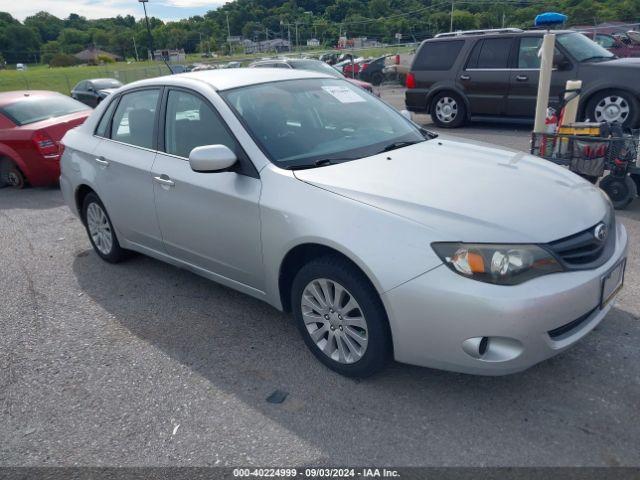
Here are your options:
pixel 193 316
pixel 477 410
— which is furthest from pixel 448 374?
pixel 193 316

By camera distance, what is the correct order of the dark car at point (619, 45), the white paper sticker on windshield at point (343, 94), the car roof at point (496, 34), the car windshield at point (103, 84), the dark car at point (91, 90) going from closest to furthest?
the white paper sticker on windshield at point (343, 94) → the car roof at point (496, 34) → the dark car at point (91, 90) → the car windshield at point (103, 84) → the dark car at point (619, 45)

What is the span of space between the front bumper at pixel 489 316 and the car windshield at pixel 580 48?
8.23 metres

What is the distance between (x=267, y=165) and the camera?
3.35 meters

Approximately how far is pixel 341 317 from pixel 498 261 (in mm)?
932

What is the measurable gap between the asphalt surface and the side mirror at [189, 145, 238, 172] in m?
1.20

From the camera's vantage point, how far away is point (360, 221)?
112 inches

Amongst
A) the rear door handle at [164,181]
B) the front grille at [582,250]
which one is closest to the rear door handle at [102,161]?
the rear door handle at [164,181]

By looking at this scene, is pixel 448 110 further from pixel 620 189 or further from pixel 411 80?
pixel 620 189

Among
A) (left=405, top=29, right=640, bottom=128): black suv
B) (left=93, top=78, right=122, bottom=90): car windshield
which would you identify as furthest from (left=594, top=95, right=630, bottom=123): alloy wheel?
(left=93, top=78, right=122, bottom=90): car windshield

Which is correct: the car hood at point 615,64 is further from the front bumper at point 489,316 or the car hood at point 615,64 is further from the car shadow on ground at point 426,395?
the front bumper at point 489,316

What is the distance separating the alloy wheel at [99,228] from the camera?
500 cm

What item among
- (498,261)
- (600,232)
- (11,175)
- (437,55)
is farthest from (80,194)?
(437,55)

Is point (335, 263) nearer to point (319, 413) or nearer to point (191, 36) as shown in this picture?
point (319, 413)

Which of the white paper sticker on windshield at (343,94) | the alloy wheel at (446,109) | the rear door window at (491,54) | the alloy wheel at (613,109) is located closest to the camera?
the white paper sticker on windshield at (343,94)
